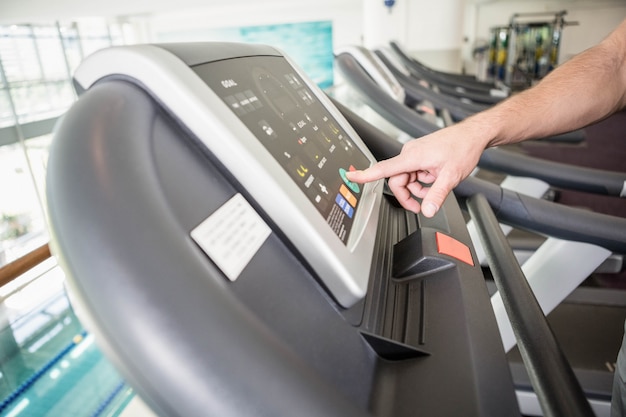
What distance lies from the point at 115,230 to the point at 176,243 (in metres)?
0.04

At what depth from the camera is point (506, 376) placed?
0.43m

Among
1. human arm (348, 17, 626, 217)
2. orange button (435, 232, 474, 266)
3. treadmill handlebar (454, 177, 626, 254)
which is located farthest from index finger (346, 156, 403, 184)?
treadmill handlebar (454, 177, 626, 254)

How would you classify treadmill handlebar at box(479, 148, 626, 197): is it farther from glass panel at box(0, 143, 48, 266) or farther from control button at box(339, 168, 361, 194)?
glass panel at box(0, 143, 48, 266)

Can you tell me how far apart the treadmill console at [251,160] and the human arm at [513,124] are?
0.44 ft

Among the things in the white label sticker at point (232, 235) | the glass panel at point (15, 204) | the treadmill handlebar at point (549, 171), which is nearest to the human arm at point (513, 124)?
the white label sticker at point (232, 235)

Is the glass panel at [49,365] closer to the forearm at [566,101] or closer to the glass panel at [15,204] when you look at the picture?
the forearm at [566,101]

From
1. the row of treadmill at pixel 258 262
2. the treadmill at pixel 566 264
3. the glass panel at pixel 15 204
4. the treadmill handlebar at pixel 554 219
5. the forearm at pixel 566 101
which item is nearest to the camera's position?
the row of treadmill at pixel 258 262

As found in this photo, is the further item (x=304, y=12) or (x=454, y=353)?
(x=304, y=12)

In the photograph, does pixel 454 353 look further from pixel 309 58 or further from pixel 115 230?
pixel 309 58

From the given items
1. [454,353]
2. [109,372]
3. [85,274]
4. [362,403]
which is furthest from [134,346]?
[109,372]

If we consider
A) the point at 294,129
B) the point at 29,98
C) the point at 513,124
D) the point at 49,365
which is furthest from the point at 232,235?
the point at 29,98

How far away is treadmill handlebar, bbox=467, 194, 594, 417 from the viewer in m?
0.45

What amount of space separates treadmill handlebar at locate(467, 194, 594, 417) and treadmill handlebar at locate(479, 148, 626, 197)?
0.56 meters

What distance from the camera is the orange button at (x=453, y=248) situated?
624mm
